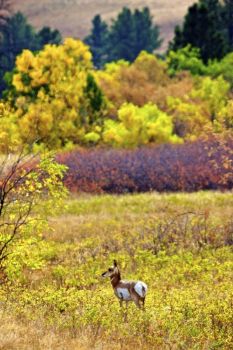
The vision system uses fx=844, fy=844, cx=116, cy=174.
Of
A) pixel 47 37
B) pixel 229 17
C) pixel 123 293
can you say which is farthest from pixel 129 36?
pixel 123 293

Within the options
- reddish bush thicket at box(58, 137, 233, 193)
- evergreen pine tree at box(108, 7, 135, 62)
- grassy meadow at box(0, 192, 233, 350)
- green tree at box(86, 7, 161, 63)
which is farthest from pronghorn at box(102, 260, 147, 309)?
evergreen pine tree at box(108, 7, 135, 62)

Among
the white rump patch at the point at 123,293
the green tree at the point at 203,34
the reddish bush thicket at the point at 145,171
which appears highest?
the green tree at the point at 203,34

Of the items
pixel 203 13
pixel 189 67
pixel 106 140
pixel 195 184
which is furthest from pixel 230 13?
pixel 195 184

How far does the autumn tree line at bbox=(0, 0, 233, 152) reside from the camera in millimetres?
47500

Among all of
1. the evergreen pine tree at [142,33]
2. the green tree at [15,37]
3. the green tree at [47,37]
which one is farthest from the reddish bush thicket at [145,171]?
the evergreen pine tree at [142,33]

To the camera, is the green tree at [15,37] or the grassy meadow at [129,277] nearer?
the grassy meadow at [129,277]

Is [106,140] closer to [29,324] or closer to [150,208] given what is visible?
[150,208]

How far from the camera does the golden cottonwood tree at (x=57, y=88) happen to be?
1858 inches

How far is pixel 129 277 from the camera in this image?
819 inches

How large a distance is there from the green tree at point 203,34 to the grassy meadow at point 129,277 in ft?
131

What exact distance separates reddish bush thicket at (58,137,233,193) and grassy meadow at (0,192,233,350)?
129 inches

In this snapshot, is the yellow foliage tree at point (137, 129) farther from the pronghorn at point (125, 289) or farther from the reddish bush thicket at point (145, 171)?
the pronghorn at point (125, 289)

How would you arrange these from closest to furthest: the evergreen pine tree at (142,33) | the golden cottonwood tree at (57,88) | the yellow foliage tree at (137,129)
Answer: the golden cottonwood tree at (57,88)
the yellow foliage tree at (137,129)
the evergreen pine tree at (142,33)

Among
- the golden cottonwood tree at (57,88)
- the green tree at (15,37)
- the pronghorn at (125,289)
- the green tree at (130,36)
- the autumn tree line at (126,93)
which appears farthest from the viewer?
the green tree at (130,36)
